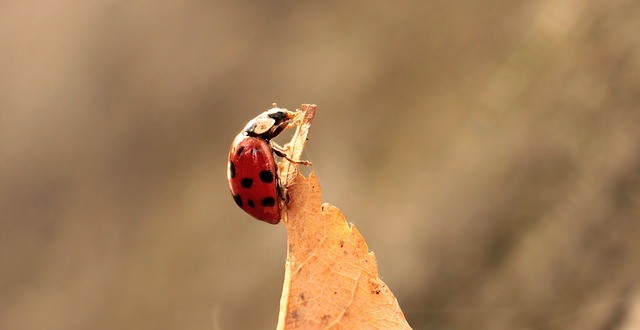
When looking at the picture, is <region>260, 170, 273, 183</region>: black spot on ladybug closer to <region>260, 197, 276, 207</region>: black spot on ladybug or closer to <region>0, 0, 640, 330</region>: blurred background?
<region>260, 197, 276, 207</region>: black spot on ladybug

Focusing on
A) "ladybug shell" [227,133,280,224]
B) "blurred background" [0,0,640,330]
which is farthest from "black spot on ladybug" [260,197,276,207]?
"blurred background" [0,0,640,330]

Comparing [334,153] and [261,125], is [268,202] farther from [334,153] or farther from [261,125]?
[334,153]

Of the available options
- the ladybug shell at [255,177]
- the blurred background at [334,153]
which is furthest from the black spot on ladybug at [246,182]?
the blurred background at [334,153]

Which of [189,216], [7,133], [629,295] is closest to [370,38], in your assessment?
[189,216]

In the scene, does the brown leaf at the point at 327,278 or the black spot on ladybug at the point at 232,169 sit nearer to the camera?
the brown leaf at the point at 327,278

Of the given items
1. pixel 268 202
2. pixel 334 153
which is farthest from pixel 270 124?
pixel 334 153

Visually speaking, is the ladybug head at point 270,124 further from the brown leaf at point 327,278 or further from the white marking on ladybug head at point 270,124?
the brown leaf at point 327,278

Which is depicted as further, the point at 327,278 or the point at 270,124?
the point at 270,124
